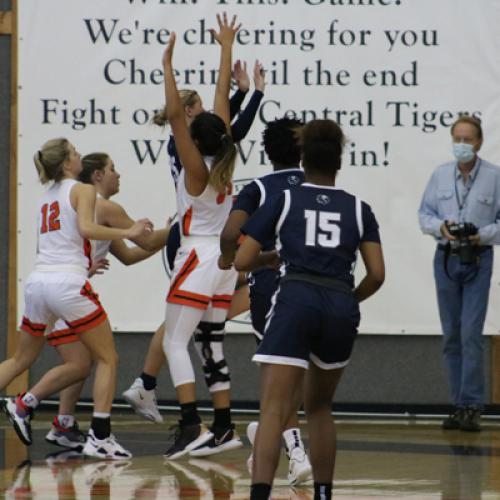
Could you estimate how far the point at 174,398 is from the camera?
12031 millimetres

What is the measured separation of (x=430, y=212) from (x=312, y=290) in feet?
15.1

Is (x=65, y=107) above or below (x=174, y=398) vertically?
above

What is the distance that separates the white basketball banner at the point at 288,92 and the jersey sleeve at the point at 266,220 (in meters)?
5.05

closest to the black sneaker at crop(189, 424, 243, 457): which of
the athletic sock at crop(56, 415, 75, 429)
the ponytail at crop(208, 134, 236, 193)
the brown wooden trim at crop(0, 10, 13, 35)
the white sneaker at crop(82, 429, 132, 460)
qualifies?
the white sneaker at crop(82, 429, 132, 460)

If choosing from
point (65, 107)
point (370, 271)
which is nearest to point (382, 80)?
point (65, 107)

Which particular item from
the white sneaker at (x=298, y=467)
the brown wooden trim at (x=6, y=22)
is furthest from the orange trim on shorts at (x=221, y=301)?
the brown wooden trim at (x=6, y=22)

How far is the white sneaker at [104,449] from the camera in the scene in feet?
29.2

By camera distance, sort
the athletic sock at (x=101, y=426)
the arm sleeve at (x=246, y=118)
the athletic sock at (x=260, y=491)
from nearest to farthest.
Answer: the athletic sock at (x=260, y=491) < the athletic sock at (x=101, y=426) < the arm sleeve at (x=246, y=118)

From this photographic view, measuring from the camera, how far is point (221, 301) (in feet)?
30.0

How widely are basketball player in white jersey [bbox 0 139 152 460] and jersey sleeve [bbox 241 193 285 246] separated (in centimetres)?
232

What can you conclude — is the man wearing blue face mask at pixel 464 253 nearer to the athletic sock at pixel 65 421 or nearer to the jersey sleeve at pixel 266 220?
the athletic sock at pixel 65 421

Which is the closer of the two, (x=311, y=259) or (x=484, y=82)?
(x=311, y=259)

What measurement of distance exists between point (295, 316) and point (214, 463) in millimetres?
2485

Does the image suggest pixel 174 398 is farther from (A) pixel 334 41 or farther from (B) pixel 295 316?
(B) pixel 295 316
